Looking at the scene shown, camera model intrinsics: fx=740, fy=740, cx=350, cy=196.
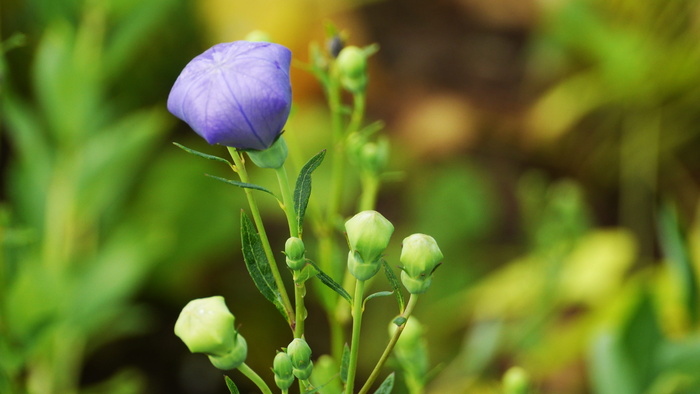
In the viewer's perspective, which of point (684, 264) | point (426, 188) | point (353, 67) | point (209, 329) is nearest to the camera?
point (209, 329)

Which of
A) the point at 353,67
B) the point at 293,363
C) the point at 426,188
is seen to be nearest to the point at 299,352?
the point at 293,363

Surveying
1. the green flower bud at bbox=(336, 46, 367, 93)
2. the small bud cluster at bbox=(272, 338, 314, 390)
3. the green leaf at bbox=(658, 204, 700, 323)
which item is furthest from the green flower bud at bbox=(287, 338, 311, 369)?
the green leaf at bbox=(658, 204, 700, 323)

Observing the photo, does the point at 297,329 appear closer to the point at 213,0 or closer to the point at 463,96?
the point at 213,0

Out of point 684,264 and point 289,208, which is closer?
point 289,208

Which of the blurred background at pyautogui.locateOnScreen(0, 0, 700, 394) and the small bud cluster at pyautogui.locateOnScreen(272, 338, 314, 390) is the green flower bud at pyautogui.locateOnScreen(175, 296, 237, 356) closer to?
the small bud cluster at pyautogui.locateOnScreen(272, 338, 314, 390)

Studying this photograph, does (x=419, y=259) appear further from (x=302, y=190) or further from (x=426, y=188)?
(x=426, y=188)
